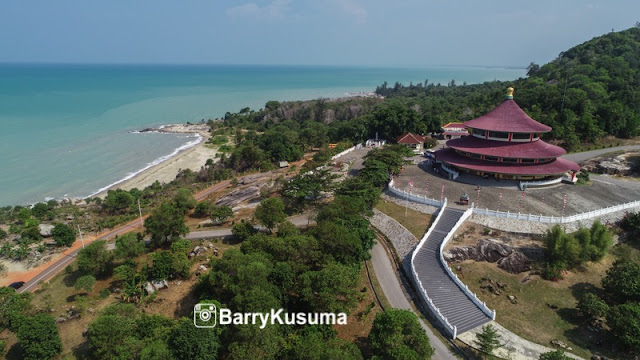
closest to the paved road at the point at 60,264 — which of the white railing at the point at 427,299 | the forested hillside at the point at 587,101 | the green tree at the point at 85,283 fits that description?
the green tree at the point at 85,283

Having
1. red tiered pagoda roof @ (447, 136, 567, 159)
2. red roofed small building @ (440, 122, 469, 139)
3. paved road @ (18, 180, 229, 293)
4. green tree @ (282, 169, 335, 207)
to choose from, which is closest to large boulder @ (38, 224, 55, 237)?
paved road @ (18, 180, 229, 293)

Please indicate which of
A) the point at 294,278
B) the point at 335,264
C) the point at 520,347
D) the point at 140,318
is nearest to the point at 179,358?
the point at 140,318

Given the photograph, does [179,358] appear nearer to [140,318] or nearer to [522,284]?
[140,318]

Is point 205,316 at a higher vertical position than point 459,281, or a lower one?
higher

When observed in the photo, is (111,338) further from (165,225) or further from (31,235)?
(31,235)

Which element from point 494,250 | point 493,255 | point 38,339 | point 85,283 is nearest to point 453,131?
point 494,250

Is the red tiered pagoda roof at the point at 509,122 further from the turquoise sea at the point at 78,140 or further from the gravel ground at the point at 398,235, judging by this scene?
the turquoise sea at the point at 78,140
